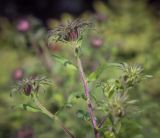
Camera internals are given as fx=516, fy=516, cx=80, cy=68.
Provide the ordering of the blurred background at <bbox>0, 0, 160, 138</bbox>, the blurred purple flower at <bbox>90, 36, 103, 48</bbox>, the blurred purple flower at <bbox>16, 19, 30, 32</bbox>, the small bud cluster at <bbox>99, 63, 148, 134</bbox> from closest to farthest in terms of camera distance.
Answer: the small bud cluster at <bbox>99, 63, 148, 134</bbox>
the blurred background at <bbox>0, 0, 160, 138</bbox>
the blurred purple flower at <bbox>90, 36, 103, 48</bbox>
the blurred purple flower at <bbox>16, 19, 30, 32</bbox>

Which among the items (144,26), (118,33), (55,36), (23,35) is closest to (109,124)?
(55,36)

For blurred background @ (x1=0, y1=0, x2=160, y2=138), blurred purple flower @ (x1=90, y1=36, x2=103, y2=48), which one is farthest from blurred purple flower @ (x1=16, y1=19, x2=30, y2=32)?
blurred purple flower @ (x1=90, y1=36, x2=103, y2=48)

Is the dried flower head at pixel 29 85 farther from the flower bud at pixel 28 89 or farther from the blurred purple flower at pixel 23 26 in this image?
the blurred purple flower at pixel 23 26

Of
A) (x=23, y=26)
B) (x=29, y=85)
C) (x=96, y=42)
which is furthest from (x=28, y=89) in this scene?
(x=23, y=26)

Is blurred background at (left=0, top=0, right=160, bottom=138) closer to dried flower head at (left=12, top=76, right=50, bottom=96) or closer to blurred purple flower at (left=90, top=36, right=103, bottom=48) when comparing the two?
blurred purple flower at (left=90, top=36, right=103, bottom=48)

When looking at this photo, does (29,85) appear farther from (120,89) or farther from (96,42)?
(96,42)

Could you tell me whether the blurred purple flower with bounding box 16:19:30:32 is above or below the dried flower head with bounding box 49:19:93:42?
above
